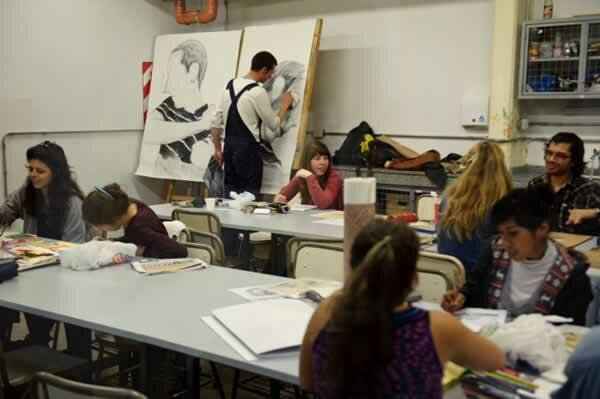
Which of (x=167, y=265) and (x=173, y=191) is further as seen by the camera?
(x=173, y=191)

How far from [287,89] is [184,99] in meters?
1.26

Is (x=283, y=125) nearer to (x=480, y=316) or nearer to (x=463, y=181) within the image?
(x=463, y=181)

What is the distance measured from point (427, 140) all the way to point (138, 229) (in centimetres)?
374

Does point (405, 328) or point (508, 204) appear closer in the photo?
point (405, 328)

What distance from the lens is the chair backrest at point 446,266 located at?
2.59m

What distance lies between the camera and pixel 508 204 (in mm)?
2098

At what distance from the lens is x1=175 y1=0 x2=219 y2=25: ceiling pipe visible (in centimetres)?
693

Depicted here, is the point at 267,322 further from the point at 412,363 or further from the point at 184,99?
the point at 184,99

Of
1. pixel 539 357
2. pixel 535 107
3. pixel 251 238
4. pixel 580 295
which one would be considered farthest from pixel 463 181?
pixel 535 107

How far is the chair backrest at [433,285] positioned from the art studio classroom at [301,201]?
19 mm

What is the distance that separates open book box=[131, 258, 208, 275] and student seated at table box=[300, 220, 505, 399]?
1.44 m

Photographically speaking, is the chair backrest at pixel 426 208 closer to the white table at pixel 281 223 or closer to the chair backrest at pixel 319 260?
the white table at pixel 281 223

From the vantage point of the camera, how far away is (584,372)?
4.27 feet

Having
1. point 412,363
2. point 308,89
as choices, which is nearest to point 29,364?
point 412,363
